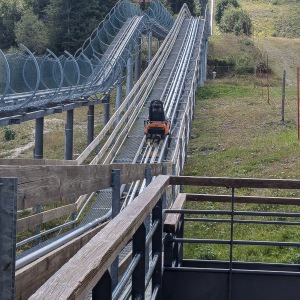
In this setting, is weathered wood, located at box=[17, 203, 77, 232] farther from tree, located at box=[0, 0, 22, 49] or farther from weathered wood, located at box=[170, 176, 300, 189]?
tree, located at box=[0, 0, 22, 49]

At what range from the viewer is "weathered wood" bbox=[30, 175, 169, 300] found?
7.11 ft

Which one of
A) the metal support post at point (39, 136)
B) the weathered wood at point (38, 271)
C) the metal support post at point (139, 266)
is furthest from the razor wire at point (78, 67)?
the metal support post at point (139, 266)

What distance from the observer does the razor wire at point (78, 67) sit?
616 inches

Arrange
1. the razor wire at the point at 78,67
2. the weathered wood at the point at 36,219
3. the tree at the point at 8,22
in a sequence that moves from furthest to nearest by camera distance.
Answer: the tree at the point at 8,22
the razor wire at the point at 78,67
the weathered wood at the point at 36,219

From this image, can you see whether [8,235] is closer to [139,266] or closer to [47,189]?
[47,189]

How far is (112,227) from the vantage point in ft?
10.8

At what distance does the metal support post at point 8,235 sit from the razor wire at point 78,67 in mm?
11815

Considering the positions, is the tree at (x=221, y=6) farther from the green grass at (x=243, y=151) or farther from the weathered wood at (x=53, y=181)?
the weathered wood at (x=53, y=181)

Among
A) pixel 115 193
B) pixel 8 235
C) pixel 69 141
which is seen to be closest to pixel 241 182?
pixel 115 193

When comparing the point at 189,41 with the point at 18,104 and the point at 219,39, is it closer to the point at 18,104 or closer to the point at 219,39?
the point at 219,39

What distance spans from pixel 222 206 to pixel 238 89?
24591 mm

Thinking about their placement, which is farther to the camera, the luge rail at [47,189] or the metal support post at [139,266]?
the metal support post at [139,266]

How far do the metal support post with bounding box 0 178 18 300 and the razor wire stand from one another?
11815 millimetres

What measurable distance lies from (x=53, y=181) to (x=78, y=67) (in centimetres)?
1809
